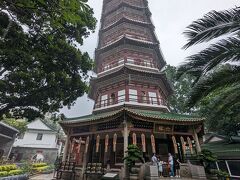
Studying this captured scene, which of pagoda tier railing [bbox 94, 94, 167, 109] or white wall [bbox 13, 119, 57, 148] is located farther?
white wall [bbox 13, 119, 57, 148]

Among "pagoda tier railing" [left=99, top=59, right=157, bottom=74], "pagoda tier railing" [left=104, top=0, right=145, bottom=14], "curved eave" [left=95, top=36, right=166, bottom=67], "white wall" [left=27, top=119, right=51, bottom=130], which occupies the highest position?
"pagoda tier railing" [left=104, top=0, right=145, bottom=14]

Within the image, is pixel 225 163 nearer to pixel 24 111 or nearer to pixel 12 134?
pixel 24 111

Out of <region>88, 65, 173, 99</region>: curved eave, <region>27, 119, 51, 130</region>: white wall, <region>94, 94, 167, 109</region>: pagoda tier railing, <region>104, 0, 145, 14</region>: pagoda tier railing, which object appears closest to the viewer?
<region>94, 94, 167, 109</region>: pagoda tier railing

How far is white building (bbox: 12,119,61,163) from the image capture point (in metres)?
29.6

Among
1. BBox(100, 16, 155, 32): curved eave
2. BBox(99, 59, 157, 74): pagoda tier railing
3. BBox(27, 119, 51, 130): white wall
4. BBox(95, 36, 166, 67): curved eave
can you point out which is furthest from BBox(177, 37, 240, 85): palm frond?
BBox(27, 119, 51, 130): white wall

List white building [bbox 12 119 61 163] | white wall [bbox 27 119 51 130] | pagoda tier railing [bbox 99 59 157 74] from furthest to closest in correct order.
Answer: white wall [bbox 27 119 51 130]
white building [bbox 12 119 61 163]
pagoda tier railing [bbox 99 59 157 74]

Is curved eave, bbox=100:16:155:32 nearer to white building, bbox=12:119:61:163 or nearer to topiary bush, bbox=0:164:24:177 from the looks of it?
topiary bush, bbox=0:164:24:177

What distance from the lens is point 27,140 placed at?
3084 cm

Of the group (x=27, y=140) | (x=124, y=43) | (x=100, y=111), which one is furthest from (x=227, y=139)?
(x=27, y=140)

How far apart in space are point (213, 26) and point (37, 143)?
3380cm

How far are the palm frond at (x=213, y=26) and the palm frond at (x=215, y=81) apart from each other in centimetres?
116

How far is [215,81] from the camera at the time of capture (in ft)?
17.9

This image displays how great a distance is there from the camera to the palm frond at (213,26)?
5.17 m

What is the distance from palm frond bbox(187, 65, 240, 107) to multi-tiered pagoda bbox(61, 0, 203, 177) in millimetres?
5729
